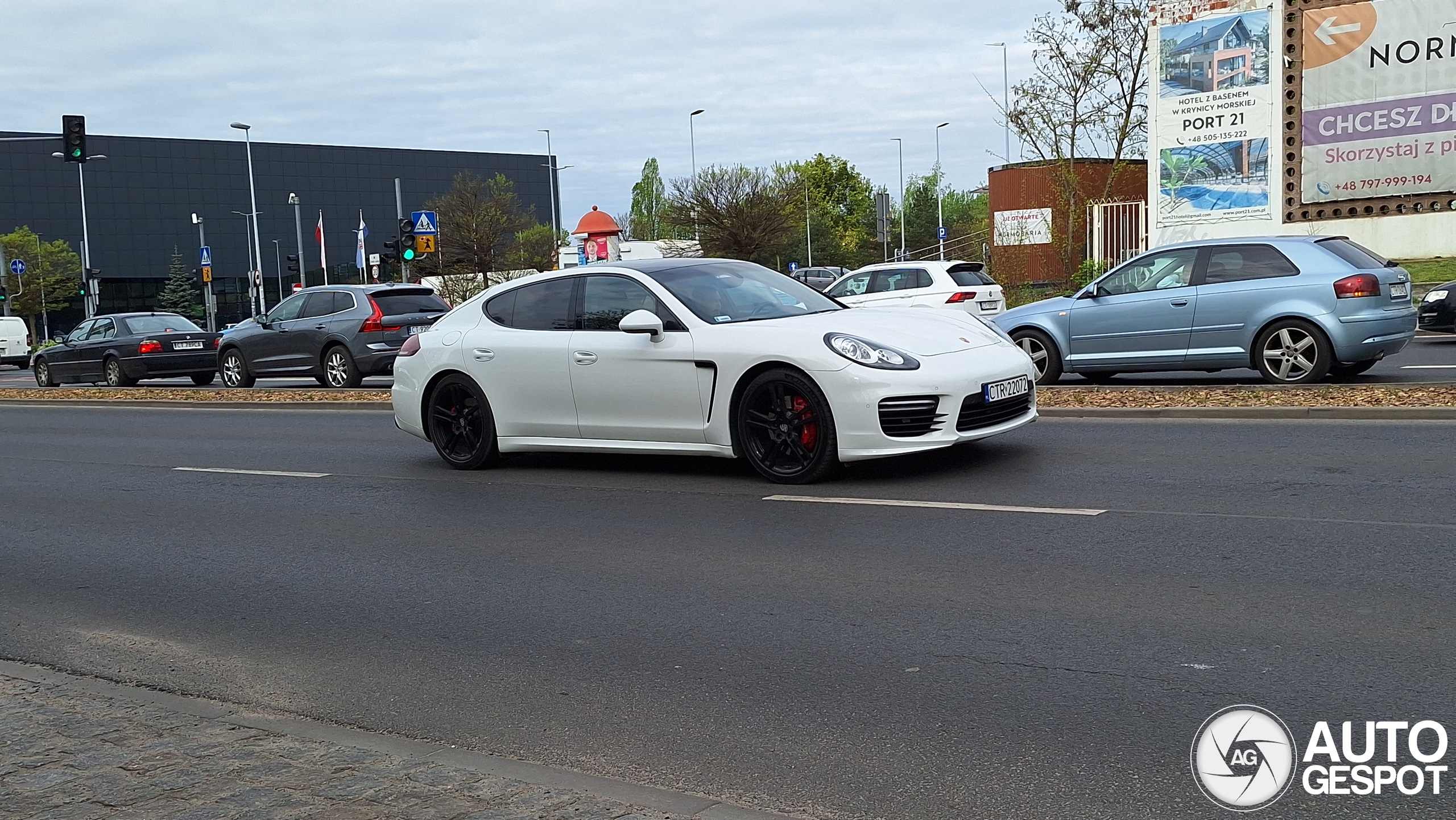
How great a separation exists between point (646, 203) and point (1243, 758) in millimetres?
125840

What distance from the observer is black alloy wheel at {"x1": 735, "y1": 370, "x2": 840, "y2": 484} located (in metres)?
8.84

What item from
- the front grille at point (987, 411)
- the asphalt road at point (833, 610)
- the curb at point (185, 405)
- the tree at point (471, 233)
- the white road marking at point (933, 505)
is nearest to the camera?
the asphalt road at point (833, 610)

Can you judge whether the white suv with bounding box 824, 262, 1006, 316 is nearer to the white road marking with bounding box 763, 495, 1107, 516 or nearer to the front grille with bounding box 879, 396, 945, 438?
the front grille with bounding box 879, 396, 945, 438

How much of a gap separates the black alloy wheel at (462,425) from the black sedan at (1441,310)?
577 inches

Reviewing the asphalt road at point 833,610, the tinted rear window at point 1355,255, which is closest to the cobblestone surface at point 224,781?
the asphalt road at point 833,610

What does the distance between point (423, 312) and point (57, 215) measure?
89.7 meters

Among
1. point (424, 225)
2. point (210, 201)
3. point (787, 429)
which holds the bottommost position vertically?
point (787, 429)

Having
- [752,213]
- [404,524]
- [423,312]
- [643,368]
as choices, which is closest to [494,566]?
[404,524]

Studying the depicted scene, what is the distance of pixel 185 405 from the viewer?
68.9 feet

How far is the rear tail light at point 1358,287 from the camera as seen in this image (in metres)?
13.1

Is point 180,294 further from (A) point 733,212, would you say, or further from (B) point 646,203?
(A) point 733,212

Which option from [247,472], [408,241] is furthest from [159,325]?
[247,472]

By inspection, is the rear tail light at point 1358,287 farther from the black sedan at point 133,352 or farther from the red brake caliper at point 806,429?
the black sedan at point 133,352

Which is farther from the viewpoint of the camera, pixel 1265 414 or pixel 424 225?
pixel 424 225
